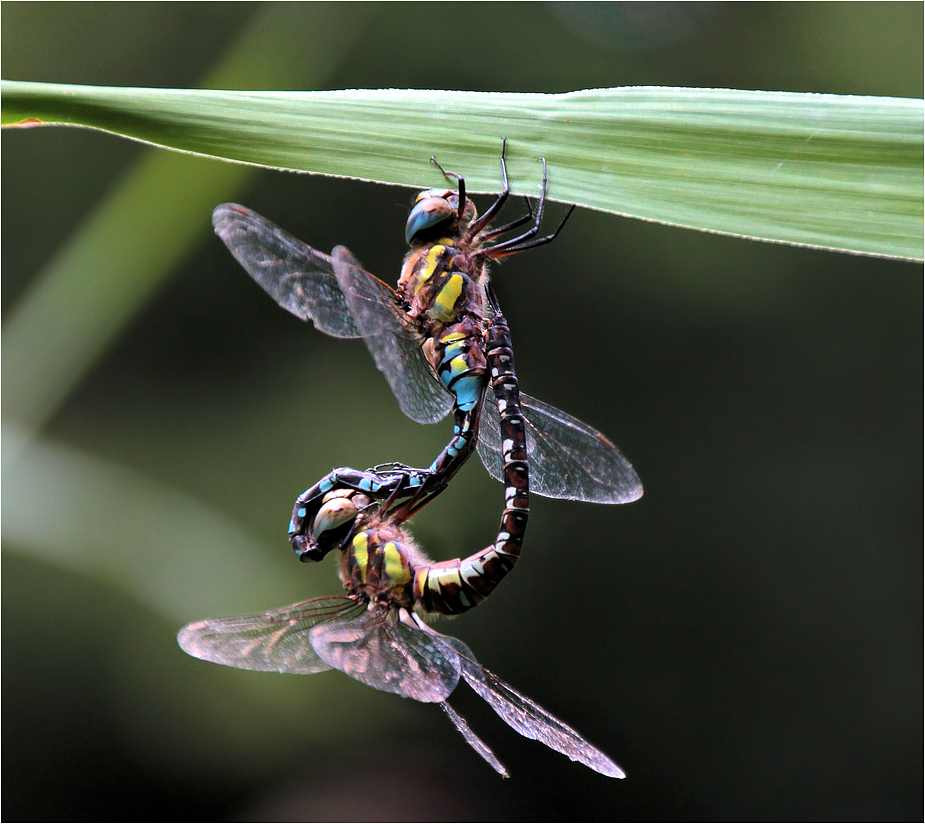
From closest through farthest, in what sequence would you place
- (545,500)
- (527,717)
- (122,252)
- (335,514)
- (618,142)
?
(618,142)
(527,717)
(335,514)
(122,252)
(545,500)

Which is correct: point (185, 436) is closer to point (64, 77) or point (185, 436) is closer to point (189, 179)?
point (189, 179)

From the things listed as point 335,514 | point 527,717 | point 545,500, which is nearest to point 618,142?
point 335,514

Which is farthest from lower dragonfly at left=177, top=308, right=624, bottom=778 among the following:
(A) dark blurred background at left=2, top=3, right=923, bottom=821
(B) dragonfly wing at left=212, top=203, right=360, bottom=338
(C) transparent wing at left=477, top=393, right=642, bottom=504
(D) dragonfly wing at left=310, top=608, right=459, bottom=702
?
(A) dark blurred background at left=2, top=3, right=923, bottom=821

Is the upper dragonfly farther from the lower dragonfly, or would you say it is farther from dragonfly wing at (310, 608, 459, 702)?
dragonfly wing at (310, 608, 459, 702)

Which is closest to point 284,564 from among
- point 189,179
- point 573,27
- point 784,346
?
point 189,179

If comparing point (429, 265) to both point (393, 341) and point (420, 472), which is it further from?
point (420, 472)

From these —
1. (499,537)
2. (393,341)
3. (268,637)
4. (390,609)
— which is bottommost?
(268,637)
